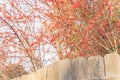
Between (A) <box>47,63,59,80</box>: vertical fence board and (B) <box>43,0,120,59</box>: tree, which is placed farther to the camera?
(B) <box>43,0,120,59</box>: tree

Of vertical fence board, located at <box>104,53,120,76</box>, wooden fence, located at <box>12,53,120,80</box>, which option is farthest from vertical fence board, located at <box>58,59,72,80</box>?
vertical fence board, located at <box>104,53,120,76</box>

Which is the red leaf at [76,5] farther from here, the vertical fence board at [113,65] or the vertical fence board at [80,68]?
the vertical fence board at [113,65]

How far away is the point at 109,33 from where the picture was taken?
16.4ft

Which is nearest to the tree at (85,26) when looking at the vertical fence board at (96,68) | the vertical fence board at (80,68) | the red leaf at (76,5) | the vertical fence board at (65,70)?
the red leaf at (76,5)

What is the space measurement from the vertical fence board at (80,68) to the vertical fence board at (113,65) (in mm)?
200

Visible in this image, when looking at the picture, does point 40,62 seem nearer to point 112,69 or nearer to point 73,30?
point 73,30

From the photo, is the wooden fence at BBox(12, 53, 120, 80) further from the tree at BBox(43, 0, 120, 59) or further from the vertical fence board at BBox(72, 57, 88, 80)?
the tree at BBox(43, 0, 120, 59)

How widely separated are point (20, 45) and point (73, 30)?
1.49m

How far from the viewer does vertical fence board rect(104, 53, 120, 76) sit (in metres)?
1.91

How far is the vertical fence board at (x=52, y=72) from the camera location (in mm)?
2506

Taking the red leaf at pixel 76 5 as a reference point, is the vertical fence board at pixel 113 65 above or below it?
below

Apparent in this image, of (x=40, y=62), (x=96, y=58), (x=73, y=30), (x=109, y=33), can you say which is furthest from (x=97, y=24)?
(x=96, y=58)

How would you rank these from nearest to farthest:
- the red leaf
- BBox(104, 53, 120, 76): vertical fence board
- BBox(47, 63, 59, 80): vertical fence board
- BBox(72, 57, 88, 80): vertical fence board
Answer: BBox(104, 53, 120, 76): vertical fence board → BBox(72, 57, 88, 80): vertical fence board → BBox(47, 63, 59, 80): vertical fence board → the red leaf

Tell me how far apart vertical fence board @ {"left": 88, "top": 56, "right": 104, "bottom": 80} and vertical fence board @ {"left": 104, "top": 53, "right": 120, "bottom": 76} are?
54mm
